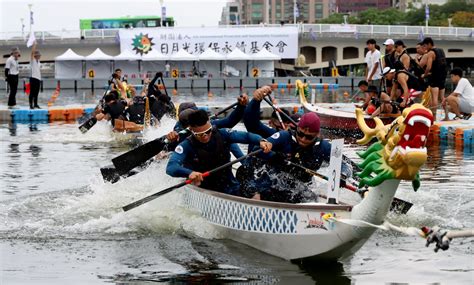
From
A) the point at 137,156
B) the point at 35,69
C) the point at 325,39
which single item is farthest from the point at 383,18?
the point at 137,156

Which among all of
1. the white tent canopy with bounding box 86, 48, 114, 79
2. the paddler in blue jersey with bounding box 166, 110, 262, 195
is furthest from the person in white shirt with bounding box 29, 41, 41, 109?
the white tent canopy with bounding box 86, 48, 114, 79

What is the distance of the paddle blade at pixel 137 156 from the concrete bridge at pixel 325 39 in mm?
72146

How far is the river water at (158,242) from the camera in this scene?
387 inches

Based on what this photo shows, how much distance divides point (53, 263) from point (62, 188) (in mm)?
5588

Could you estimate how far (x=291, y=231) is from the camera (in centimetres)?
982

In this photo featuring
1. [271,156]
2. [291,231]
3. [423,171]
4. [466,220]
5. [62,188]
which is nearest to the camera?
[291,231]

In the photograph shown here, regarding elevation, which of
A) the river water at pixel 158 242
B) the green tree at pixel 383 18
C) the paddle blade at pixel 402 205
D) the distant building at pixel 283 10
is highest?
the distant building at pixel 283 10

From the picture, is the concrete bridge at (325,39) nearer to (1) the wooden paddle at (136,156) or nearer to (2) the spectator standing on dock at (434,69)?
(2) the spectator standing on dock at (434,69)

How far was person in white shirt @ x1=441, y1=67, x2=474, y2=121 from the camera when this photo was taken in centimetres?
2183

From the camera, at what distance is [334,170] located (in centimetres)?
959

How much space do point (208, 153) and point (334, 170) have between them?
2423 millimetres

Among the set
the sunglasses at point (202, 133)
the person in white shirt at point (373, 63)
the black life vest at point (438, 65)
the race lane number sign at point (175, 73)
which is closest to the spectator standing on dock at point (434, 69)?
the black life vest at point (438, 65)

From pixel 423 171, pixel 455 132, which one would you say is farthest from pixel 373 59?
pixel 423 171

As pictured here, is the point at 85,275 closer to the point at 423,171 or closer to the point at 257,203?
the point at 257,203
